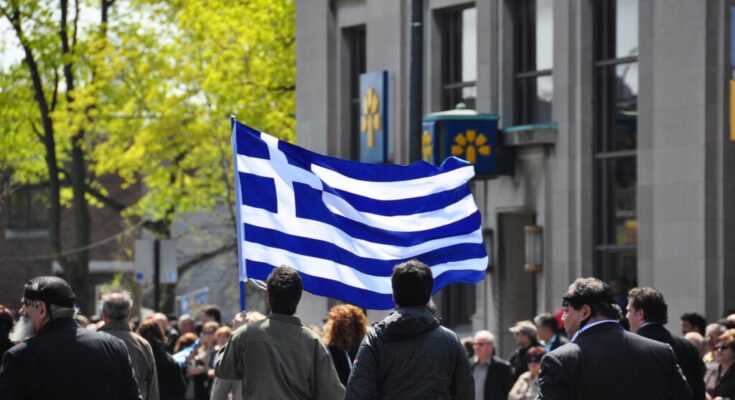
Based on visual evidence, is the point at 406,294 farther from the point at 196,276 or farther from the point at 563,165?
the point at 196,276

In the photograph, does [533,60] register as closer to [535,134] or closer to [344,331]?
[535,134]

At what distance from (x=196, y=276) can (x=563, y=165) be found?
4056 centimetres

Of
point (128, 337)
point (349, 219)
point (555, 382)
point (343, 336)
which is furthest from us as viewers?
point (128, 337)

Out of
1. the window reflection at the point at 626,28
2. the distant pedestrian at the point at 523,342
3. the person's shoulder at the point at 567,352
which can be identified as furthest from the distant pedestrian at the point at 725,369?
the window reflection at the point at 626,28

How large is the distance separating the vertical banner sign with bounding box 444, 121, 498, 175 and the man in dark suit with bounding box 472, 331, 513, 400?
6974 mm

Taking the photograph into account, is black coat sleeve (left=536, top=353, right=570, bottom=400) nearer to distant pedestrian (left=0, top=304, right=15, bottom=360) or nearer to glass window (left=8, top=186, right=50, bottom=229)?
distant pedestrian (left=0, top=304, right=15, bottom=360)

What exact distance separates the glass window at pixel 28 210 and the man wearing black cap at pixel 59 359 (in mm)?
57977

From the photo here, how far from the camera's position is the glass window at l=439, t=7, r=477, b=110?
27.6 meters

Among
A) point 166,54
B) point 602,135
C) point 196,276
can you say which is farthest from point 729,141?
point 196,276

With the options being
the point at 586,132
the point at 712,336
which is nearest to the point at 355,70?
the point at 586,132

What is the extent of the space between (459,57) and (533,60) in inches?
86.1

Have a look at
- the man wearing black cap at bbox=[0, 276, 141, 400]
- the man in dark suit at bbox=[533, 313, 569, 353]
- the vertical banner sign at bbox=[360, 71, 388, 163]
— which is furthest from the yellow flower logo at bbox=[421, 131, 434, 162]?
the man wearing black cap at bbox=[0, 276, 141, 400]

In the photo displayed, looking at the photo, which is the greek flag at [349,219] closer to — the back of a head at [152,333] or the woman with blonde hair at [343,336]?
the woman with blonde hair at [343,336]

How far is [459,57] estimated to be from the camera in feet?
92.2
